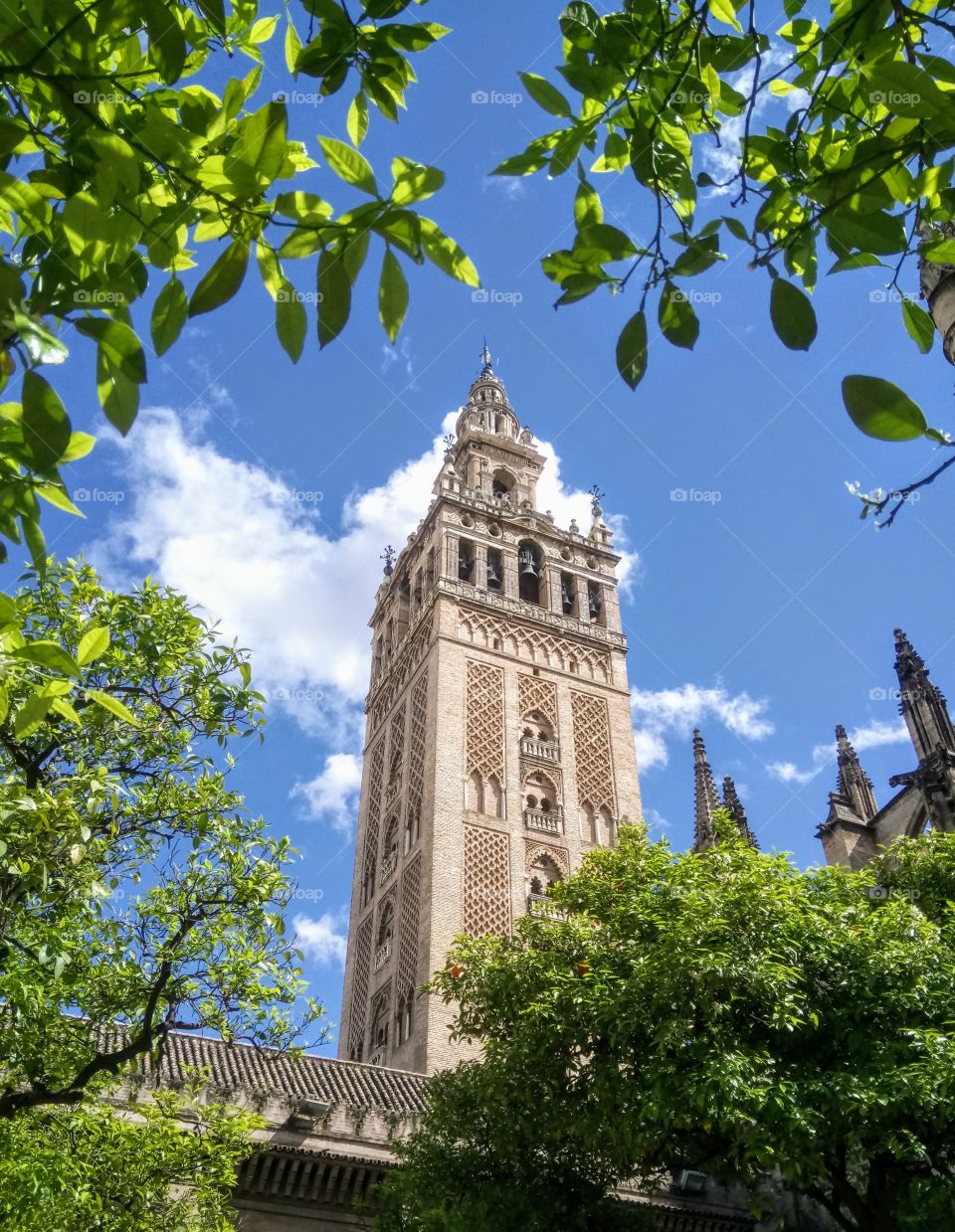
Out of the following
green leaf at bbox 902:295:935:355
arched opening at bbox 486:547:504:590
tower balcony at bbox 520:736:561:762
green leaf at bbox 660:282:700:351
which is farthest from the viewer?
arched opening at bbox 486:547:504:590

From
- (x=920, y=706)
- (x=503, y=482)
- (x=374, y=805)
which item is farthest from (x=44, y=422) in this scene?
(x=503, y=482)

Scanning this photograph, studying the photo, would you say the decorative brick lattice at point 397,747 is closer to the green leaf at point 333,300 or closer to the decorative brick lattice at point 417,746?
the decorative brick lattice at point 417,746

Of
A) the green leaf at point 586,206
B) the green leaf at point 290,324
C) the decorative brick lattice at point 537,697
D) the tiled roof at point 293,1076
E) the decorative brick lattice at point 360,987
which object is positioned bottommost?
the green leaf at point 290,324

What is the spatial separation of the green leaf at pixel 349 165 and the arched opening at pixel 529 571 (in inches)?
1227

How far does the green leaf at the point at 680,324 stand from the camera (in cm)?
267

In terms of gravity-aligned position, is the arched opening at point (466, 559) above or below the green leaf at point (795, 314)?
above

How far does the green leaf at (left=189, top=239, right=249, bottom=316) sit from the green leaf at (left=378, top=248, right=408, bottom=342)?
11.9 inches

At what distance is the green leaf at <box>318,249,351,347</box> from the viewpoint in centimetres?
217

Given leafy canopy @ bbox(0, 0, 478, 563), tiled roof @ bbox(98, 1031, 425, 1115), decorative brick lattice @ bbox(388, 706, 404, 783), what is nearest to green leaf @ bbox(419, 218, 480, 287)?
leafy canopy @ bbox(0, 0, 478, 563)

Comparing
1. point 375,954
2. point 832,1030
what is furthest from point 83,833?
point 375,954

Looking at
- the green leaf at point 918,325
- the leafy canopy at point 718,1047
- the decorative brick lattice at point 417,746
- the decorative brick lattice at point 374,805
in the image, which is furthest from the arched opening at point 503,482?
Answer: the green leaf at point 918,325

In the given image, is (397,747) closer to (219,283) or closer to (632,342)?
(632,342)

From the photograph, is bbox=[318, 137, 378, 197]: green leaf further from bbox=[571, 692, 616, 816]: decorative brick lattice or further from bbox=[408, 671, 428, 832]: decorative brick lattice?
bbox=[571, 692, 616, 816]: decorative brick lattice

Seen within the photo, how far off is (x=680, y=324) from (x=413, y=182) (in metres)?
0.79
